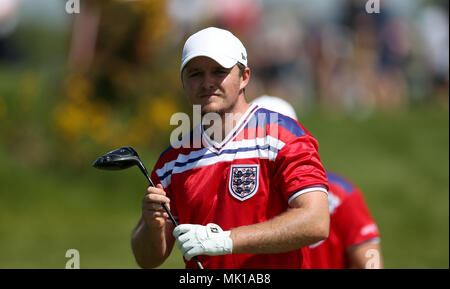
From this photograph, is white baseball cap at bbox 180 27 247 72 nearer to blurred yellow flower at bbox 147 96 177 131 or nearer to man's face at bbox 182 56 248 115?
man's face at bbox 182 56 248 115

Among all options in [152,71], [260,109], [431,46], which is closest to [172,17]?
[152,71]

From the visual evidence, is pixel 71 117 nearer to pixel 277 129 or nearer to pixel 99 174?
pixel 99 174

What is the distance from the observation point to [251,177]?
3814 mm

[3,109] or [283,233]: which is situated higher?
[3,109]

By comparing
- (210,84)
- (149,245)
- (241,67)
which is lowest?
(149,245)

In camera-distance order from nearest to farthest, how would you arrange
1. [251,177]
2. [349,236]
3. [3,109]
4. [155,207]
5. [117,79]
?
[251,177]
[155,207]
[349,236]
[3,109]
[117,79]

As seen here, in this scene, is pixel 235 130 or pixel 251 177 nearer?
pixel 251 177

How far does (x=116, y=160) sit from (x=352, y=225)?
2038mm

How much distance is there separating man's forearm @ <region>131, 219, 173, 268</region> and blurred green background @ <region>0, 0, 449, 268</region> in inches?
265

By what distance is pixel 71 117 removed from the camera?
13.3 meters

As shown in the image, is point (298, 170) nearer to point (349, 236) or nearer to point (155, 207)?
point (155, 207)

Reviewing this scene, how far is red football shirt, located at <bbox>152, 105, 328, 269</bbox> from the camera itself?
3734 millimetres

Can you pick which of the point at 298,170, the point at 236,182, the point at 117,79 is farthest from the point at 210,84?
the point at 117,79

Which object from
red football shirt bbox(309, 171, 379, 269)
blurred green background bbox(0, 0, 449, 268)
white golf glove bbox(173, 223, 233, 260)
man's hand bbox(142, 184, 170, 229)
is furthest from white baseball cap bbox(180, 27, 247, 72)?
blurred green background bbox(0, 0, 449, 268)
